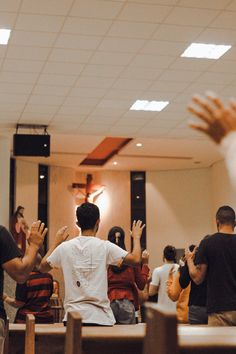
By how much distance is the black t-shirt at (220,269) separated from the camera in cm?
454

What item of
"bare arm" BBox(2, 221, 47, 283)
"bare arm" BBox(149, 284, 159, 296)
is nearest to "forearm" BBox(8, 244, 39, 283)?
"bare arm" BBox(2, 221, 47, 283)

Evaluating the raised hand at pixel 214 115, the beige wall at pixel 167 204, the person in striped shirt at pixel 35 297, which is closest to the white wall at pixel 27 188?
the beige wall at pixel 167 204

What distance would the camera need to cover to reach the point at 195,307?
18.1 ft

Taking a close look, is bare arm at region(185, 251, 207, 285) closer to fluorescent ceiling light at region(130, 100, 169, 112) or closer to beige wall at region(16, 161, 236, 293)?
fluorescent ceiling light at region(130, 100, 169, 112)

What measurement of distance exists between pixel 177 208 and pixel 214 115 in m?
16.4

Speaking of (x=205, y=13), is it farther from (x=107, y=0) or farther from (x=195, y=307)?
(x=195, y=307)

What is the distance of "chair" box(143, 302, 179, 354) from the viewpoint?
170 centimetres

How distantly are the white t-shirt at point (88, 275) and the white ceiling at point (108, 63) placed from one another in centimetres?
308

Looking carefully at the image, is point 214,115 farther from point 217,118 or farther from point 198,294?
point 198,294

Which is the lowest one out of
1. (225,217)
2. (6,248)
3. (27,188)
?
(6,248)

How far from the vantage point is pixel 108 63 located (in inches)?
320

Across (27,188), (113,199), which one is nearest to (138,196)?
(113,199)

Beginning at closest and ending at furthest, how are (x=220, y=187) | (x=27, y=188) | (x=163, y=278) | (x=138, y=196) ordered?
1. (x=163, y=278)
2. (x=27, y=188)
3. (x=220, y=187)
4. (x=138, y=196)

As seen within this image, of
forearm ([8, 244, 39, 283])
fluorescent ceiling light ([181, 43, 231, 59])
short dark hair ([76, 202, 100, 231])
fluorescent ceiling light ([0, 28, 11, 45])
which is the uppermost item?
fluorescent ceiling light ([0, 28, 11, 45])
